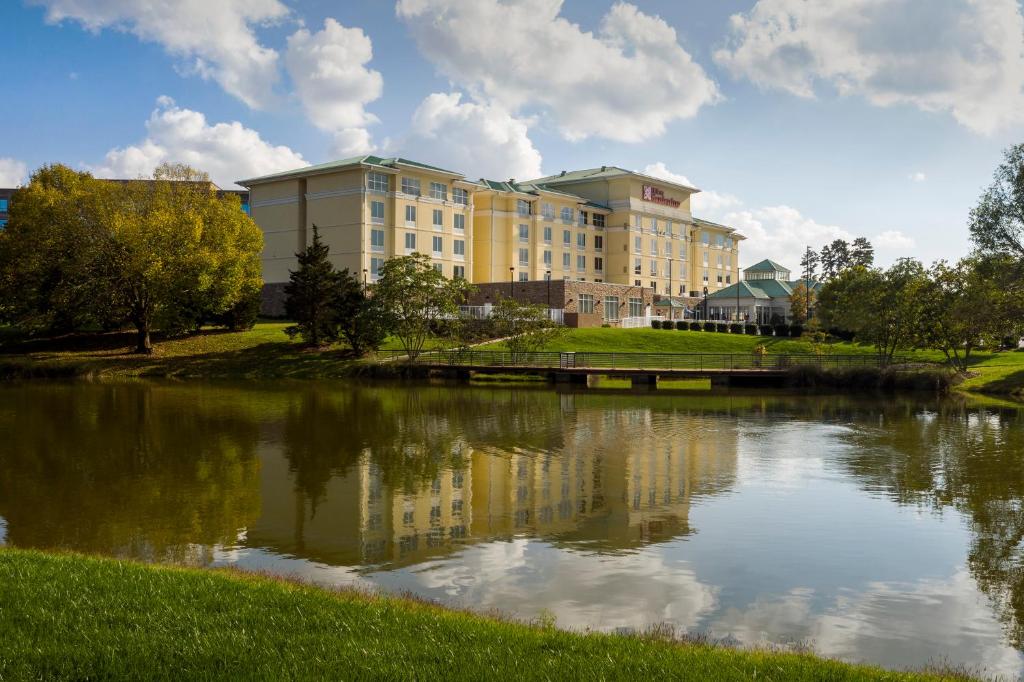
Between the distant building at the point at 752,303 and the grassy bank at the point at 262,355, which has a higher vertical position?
the distant building at the point at 752,303

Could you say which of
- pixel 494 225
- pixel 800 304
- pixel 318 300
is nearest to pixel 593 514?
pixel 318 300

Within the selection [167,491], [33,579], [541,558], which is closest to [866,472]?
[541,558]

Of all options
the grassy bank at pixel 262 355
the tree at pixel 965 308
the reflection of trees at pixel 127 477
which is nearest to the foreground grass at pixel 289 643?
the reflection of trees at pixel 127 477

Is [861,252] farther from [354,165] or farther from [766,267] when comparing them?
[354,165]

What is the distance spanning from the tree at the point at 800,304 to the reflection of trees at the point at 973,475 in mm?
52526

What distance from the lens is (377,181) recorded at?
7300 centimetres

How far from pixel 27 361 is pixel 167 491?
40523mm

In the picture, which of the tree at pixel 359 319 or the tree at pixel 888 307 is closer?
the tree at pixel 888 307

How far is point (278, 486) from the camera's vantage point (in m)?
18.0

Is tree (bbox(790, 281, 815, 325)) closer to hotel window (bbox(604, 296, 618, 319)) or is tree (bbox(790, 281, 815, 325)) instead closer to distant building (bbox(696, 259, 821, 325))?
distant building (bbox(696, 259, 821, 325))

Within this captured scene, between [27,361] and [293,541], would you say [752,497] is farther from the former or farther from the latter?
[27,361]

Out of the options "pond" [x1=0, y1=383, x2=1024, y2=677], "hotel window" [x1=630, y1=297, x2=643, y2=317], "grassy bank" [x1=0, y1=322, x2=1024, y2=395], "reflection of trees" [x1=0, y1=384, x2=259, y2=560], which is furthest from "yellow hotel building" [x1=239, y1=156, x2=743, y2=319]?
"pond" [x1=0, y1=383, x2=1024, y2=677]

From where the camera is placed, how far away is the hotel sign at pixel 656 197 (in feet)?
317

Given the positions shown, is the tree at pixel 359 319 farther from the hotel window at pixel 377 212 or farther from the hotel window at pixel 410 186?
the hotel window at pixel 410 186
